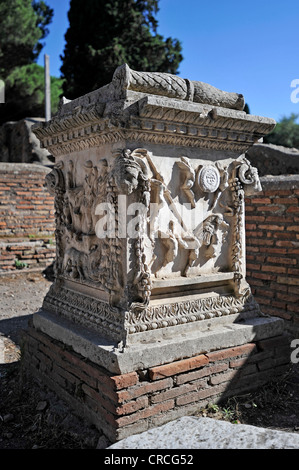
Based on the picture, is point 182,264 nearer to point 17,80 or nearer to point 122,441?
point 122,441

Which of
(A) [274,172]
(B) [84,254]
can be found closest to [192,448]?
(B) [84,254]

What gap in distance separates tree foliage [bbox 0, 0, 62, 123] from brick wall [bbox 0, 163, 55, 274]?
9.18 m

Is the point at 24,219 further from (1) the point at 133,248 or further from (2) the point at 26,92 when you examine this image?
(2) the point at 26,92

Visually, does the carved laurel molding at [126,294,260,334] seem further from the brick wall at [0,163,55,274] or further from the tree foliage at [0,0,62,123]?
the tree foliage at [0,0,62,123]

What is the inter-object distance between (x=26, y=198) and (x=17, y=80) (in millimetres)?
9857

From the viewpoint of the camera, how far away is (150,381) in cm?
249

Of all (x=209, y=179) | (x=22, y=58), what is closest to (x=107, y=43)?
(x=22, y=58)

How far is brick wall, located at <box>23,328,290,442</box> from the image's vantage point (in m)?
2.38

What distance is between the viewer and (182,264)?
293cm

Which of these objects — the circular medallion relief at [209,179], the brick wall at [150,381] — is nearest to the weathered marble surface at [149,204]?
the circular medallion relief at [209,179]

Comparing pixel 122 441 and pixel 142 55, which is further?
pixel 142 55

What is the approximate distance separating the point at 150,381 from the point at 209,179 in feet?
4.70

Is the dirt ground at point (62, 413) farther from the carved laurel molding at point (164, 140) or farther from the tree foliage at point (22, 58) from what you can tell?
the tree foliage at point (22, 58)

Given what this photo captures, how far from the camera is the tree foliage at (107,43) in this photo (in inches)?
613
